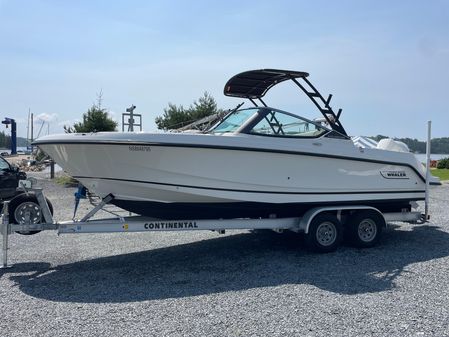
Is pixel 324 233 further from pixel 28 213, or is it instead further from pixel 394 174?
pixel 28 213

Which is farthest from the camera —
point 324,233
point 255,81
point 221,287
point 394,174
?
Answer: point 255,81

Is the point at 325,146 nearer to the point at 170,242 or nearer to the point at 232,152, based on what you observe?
the point at 232,152

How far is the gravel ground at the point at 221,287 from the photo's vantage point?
384 cm

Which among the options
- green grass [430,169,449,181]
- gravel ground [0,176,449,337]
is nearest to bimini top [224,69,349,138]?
gravel ground [0,176,449,337]

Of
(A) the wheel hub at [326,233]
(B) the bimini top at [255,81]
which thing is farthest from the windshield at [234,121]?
(A) the wheel hub at [326,233]

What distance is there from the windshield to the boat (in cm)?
2

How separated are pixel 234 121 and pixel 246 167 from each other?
0.88m

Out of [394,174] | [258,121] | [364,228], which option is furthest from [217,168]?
[394,174]

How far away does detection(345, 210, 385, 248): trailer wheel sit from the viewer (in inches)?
263

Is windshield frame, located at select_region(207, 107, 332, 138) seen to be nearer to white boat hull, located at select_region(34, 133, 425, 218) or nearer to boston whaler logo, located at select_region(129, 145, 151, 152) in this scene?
white boat hull, located at select_region(34, 133, 425, 218)

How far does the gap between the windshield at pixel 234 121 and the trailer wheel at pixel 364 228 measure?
2242 mm

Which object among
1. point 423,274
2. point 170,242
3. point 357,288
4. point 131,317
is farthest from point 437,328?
point 170,242

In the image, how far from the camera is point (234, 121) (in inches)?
257

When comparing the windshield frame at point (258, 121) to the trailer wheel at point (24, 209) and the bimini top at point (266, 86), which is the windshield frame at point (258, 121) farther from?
the trailer wheel at point (24, 209)
